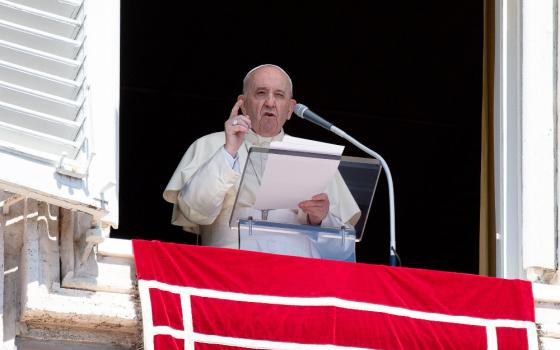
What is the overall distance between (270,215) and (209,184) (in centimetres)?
25

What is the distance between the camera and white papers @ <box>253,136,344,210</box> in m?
6.22

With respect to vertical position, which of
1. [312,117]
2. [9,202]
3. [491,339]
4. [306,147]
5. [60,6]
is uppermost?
[60,6]

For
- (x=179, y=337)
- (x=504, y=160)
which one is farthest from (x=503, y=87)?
(x=179, y=337)

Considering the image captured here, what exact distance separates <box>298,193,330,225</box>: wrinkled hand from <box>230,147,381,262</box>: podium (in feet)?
0.13

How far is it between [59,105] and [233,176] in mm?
955

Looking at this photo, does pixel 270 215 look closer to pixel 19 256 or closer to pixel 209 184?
pixel 209 184

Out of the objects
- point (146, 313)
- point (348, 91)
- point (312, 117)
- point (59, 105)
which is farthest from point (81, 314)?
point (348, 91)

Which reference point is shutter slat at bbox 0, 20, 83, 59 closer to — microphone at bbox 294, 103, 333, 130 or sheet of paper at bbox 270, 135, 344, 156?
sheet of paper at bbox 270, 135, 344, 156

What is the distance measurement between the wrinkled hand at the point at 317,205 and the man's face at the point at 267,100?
1.00 metres

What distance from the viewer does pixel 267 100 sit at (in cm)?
743

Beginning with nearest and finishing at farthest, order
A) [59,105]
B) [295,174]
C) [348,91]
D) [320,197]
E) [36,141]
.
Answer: [36,141]
[59,105]
[295,174]
[320,197]
[348,91]

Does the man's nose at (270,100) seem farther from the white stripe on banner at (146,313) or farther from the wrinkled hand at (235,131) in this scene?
the white stripe on banner at (146,313)

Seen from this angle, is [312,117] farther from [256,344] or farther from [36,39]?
[36,39]

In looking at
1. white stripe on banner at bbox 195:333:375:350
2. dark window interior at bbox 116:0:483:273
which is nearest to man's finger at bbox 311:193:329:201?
white stripe on banner at bbox 195:333:375:350
